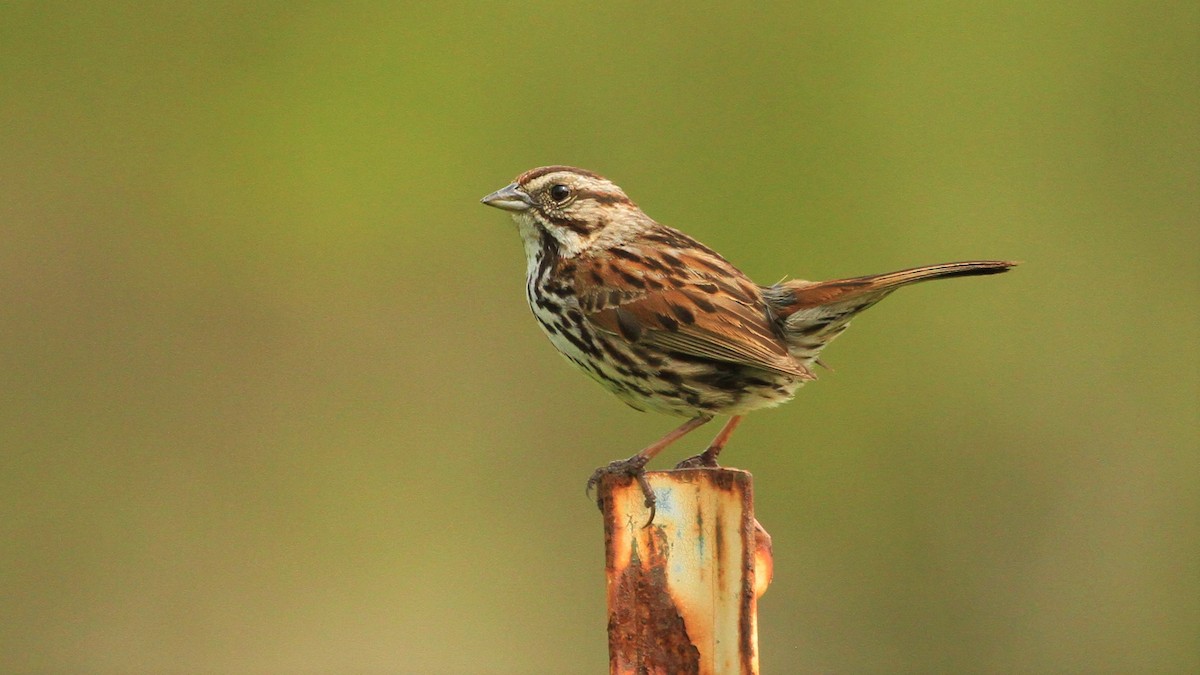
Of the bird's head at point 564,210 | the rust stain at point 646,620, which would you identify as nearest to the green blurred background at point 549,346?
the bird's head at point 564,210

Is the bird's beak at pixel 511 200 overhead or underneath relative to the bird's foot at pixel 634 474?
overhead

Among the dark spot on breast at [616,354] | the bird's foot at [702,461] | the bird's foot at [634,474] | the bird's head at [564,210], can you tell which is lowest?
the bird's foot at [634,474]

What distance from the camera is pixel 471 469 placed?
9055 mm

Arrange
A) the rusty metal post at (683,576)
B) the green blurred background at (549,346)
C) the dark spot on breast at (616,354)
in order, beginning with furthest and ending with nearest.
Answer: the green blurred background at (549,346) → the dark spot on breast at (616,354) → the rusty metal post at (683,576)

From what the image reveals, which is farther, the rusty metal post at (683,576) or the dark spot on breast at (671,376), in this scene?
the dark spot on breast at (671,376)

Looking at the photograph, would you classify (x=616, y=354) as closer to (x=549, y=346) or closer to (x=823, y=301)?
(x=823, y=301)

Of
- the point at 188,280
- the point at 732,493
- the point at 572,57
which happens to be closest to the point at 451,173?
the point at 572,57

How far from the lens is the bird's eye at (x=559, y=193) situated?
211 inches

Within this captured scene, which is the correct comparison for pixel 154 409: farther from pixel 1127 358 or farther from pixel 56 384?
pixel 1127 358

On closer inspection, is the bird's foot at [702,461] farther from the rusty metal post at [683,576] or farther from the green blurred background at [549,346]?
the green blurred background at [549,346]

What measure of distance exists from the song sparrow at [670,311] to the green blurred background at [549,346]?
2.74 m

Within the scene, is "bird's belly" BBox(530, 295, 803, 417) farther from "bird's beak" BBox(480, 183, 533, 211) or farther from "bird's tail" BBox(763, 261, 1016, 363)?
"bird's beak" BBox(480, 183, 533, 211)

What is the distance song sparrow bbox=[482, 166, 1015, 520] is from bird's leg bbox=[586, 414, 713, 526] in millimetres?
16

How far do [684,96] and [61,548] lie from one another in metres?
5.28
